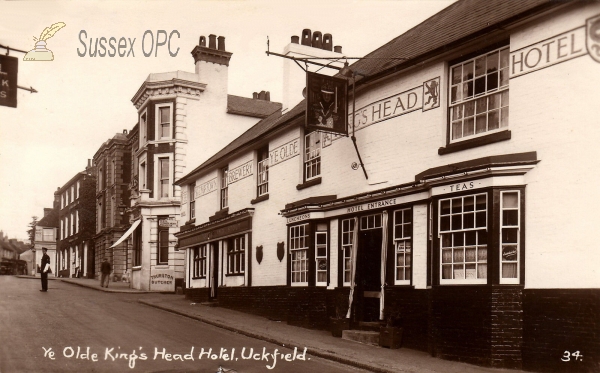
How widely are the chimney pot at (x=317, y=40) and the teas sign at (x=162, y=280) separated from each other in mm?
16238

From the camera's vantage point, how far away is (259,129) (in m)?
24.8

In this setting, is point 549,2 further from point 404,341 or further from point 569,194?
point 404,341

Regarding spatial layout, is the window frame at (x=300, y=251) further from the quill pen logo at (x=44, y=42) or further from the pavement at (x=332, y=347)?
the quill pen logo at (x=44, y=42)

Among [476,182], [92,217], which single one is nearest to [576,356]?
[476,182]

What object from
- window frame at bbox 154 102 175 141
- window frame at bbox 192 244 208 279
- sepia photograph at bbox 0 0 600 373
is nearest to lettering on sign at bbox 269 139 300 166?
sepia photograph at bbox 0 0 600 373

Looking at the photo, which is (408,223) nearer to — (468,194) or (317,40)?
(468,194)

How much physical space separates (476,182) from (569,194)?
1.62 meters

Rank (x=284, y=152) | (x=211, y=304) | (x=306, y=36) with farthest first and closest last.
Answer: (x=211, y=304) → (x=306, y=36) → (x=284, y=152)

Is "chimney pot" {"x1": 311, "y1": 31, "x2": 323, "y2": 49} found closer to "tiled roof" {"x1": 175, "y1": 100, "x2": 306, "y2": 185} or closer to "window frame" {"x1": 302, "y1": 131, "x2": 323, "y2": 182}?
"tiled roof" {"x1": 175, "y1": 100, "x2": 306, "y2": 185}

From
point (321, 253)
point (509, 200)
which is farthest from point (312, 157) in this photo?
point (509, 200)

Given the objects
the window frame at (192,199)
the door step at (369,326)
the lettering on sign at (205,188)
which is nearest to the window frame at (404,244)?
the door step at (369,326)

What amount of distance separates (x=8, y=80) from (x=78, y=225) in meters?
46.1

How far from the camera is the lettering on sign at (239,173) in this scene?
2256 centimetres

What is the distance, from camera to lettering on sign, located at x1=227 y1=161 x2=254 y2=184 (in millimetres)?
22562
